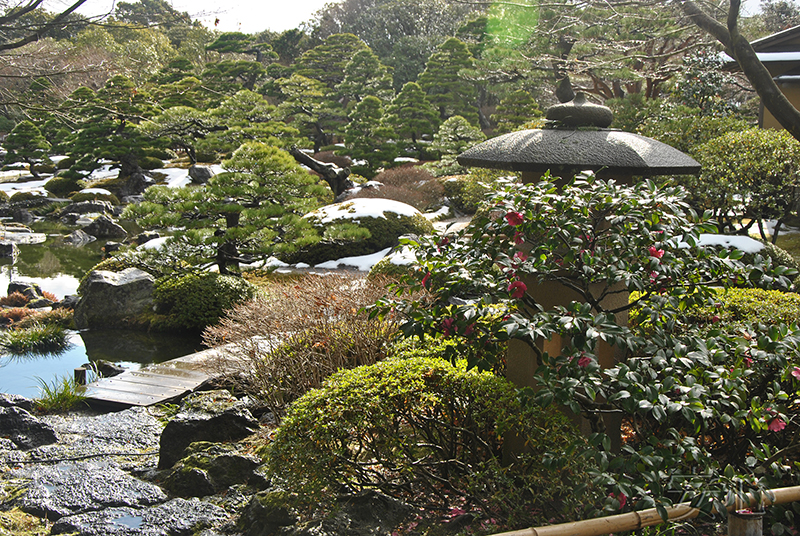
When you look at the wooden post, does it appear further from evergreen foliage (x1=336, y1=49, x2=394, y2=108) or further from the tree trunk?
evergreen foliage (x1=336, y1=49, x2=394, y2=108)

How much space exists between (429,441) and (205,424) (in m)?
1.98

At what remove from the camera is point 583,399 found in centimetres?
250

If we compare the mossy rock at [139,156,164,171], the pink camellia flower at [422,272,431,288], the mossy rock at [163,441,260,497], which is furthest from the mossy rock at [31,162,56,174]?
the pink camellia flower at [422,272,431,288]

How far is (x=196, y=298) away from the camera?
841cm

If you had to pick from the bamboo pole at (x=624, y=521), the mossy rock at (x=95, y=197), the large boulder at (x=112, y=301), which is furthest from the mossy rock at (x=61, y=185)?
the bamboo pole at (x=624, y=521)

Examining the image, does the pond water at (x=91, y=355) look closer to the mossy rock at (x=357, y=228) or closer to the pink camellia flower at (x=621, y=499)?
→ the mossy rock at (x=357, y=228)

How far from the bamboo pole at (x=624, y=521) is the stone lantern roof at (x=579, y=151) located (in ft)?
5.47

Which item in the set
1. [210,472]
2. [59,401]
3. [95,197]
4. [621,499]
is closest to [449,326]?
[621,499]

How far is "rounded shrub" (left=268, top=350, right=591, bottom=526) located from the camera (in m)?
2.58

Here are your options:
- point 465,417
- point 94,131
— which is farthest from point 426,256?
point 94,131

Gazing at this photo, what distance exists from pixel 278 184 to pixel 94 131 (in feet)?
52.5

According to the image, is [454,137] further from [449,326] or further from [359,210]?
[449,326]

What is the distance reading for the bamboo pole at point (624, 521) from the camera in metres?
1.93

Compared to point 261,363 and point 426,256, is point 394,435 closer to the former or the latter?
point 426,256
